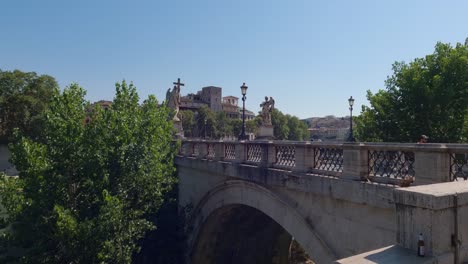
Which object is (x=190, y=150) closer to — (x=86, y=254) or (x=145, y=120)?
(x=145, y=120)

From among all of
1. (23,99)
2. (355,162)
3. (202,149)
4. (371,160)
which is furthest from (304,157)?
(23,99)

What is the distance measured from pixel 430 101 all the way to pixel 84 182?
655 inches

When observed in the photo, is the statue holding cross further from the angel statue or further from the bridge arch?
the bridge arch

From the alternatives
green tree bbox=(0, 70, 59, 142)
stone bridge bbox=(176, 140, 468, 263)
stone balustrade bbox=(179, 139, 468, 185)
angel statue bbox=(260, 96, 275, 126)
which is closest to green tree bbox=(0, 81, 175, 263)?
stone bridge bbox=(176, 140, 468, 263)

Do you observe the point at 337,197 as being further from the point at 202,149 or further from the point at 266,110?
the point at 266,110

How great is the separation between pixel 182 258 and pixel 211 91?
99.4 metres

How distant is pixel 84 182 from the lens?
11648 mm

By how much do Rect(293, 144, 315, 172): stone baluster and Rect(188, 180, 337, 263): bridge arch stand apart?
1.20 meters

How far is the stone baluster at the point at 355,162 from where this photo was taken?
6625 mm

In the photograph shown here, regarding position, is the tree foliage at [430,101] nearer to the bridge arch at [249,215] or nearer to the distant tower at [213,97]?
the bridge arch at [249,215]

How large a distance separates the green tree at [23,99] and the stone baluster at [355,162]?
1492 inches

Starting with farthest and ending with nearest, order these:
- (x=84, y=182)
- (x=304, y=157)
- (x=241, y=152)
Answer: (x=84, y=182) < (x=241, y=152) < (x=304, y=157)

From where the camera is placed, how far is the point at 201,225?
46.9 feet

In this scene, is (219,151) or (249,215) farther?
(249,215)
